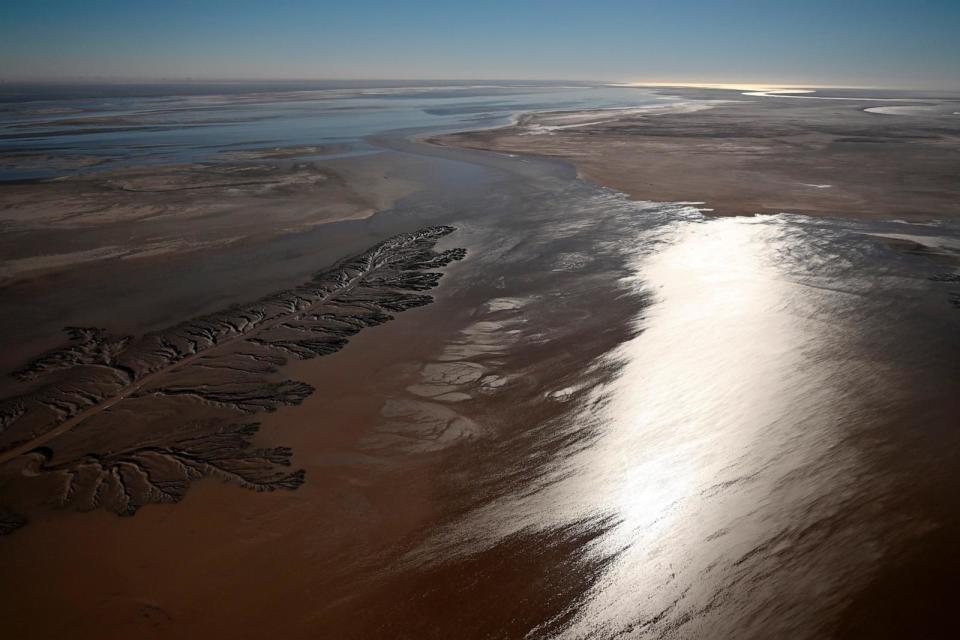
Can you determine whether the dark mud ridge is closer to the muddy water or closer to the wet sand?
the muddy water

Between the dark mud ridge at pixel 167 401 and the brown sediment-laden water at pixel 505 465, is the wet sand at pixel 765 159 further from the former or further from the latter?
the dark mud ridge at pixel 167 401

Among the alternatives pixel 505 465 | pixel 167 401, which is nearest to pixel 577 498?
pixel 505 465

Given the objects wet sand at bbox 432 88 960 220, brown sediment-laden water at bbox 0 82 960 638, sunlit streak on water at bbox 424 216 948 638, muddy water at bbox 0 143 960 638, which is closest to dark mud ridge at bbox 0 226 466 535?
brown sediment-laden water at bbox 0 82 960 638

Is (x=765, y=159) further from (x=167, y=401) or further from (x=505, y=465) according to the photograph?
(x=167, y=401)

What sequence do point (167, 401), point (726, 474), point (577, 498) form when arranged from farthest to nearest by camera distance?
1. point (167, 401)
2. point (726, 474)
3. point (577, 498)

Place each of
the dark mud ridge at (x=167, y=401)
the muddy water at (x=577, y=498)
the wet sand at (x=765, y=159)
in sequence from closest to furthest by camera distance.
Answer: the muddy water at (x=577, y=498), the dark mud ridge at (x=167, y=401), the wet sand at (x=765, y=159)

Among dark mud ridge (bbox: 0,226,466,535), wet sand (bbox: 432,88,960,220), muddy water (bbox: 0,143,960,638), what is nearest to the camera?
muddy water (bbox: 0,143,960,638)

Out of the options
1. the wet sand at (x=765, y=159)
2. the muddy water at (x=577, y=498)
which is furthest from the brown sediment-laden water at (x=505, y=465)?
the wet sand at (x=765, y=159)
